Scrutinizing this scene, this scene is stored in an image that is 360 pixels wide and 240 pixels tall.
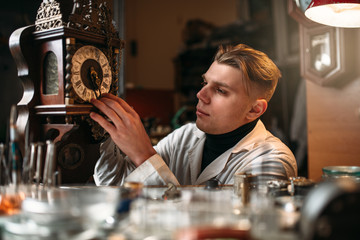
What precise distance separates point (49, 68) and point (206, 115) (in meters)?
0.74

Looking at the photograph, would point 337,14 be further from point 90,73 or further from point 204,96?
point 90,73

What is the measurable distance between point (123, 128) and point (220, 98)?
1.78 ft

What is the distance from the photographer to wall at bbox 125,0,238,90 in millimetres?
6824

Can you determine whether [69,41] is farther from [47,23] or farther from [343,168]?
[343,168]

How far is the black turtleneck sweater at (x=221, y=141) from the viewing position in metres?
1.79

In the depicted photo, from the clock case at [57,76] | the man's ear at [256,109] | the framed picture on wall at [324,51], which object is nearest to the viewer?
the clock case at [57,76]

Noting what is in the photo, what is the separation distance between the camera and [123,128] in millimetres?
1380

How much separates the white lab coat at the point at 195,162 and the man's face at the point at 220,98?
0.16 m

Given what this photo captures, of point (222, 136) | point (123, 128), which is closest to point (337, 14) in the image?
point (222, 136)

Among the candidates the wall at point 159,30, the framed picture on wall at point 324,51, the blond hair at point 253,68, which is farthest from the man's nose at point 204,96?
the wall at point 159,30

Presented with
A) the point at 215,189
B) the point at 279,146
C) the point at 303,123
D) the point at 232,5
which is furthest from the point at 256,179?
the point at 232,5

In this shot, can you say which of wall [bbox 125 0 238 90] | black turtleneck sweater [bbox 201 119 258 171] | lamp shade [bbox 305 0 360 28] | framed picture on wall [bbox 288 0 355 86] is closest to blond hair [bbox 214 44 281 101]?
black turtleneck sweater [bbox 201 119 258 171]

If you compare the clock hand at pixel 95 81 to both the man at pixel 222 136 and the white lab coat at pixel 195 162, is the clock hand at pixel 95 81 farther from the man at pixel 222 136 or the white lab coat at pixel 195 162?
the white lab coat at pixel 195 162

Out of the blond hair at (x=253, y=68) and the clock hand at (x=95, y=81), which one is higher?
the blond hair at (x=253, y=68)
